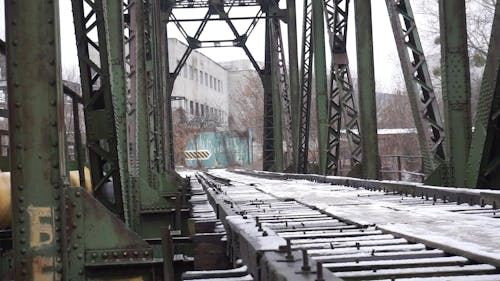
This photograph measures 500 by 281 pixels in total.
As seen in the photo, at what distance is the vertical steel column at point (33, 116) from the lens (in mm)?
A: 3818

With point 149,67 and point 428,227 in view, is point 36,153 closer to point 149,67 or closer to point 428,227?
point 428,227

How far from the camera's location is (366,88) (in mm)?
10172

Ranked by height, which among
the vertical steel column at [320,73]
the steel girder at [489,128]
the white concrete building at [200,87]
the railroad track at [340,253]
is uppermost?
the white concrete building at [200,87]

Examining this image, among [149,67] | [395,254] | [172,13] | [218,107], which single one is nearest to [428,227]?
[395,254]

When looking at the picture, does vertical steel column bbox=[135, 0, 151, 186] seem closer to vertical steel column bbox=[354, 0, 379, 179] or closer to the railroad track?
vertical steel column bbox=[354, 0, 379, 179]

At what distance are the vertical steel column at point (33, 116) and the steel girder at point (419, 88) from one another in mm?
5514

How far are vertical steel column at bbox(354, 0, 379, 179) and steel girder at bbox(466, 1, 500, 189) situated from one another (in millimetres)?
3449

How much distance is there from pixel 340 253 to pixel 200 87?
62345 mm

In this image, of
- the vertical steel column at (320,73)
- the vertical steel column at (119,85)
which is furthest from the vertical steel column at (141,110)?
the vertical steel column at (320,73)

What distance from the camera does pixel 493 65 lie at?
615 centimetres

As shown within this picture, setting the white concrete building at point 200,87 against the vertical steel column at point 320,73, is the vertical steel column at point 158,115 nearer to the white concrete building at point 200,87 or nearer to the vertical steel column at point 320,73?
the vertical steel column at point 320,73

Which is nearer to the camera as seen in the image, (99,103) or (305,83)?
(99,103)

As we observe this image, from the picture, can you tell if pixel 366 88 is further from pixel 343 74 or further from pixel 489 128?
pixel 489 128

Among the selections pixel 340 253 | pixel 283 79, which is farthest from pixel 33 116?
pixel 283 79
